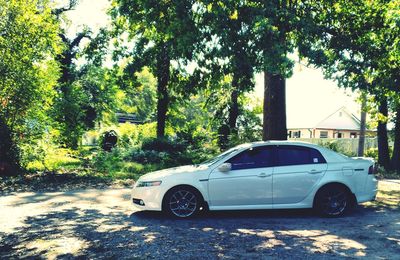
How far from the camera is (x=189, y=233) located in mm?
6922

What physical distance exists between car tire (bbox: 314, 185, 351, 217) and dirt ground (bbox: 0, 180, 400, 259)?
20 centimetres

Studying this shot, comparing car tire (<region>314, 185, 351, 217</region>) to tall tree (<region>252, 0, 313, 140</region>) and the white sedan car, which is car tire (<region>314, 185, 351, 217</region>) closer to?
the white sedan car

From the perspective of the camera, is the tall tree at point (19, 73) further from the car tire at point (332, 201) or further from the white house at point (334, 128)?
the white house at point (334, 128)

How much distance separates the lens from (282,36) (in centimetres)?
951

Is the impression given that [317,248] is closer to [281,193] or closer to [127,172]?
[281,193]

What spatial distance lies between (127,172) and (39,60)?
5.54 metres

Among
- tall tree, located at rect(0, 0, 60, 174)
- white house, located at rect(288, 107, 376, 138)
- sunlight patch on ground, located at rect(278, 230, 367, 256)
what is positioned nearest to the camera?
sunlight patch on ground, located at rect(278, 230, 367, 256)

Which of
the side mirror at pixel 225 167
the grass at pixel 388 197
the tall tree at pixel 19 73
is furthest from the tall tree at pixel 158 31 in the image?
the grass at pixel 388 197

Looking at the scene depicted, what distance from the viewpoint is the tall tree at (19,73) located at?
44.3 feet

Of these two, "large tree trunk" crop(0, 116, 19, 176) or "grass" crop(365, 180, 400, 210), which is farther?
"large tree trunk" crop(0, 116, 19, 176)

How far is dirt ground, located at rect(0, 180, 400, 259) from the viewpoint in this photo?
583 centimetres

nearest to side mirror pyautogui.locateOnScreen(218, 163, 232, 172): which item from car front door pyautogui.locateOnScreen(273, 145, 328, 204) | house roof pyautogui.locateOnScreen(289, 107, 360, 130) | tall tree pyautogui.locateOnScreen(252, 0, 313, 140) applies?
car front door pyautogui.locateOnScreen(273, 145, 328, 204)

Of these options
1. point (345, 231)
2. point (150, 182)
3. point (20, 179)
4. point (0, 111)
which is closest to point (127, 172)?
point (20, 179)

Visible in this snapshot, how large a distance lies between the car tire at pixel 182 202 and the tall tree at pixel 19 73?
8.31 metres
